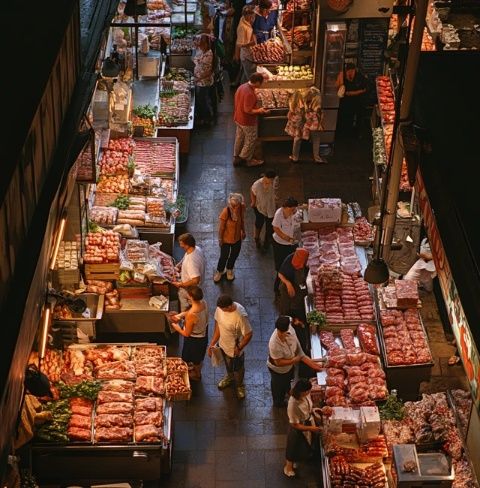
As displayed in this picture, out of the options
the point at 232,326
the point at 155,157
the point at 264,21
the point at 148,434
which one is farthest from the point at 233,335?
the point at 264,21

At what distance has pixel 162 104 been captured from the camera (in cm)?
1856

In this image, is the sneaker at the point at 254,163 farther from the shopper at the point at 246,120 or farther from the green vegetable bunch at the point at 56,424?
the green vegetable bunch at the point at 56,424

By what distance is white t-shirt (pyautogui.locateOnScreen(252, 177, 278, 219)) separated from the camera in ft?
50.1

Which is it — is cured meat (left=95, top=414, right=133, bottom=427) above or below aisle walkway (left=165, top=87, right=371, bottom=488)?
above

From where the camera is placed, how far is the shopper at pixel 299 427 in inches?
447

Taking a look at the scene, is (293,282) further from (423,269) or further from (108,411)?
(108,411)

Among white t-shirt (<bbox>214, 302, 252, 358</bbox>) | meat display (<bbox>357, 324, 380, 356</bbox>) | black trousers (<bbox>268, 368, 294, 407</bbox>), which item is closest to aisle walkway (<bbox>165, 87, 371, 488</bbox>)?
black trousers (<bbox>268, 368, 294, 407</bbox>)

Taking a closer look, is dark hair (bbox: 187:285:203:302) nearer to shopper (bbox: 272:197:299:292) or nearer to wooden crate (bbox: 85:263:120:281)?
wooden crate (bbox: 85:263:120:281)

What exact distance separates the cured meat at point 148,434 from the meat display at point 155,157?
5.86 metres

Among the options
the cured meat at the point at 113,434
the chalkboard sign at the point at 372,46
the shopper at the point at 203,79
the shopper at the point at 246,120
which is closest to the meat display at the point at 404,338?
the cured meat at the point at 113,434

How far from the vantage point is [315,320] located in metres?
13.3

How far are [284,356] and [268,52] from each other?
8693mm

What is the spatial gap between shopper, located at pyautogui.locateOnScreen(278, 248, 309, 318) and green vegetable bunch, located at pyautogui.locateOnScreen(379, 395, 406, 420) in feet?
6.73

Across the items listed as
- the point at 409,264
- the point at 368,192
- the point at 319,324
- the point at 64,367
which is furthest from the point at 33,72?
the point at 368,192
